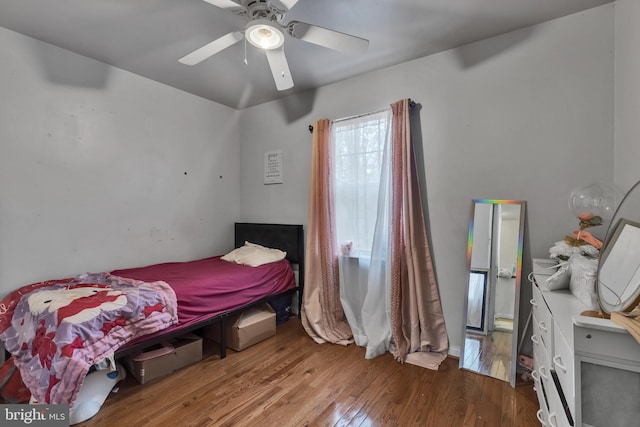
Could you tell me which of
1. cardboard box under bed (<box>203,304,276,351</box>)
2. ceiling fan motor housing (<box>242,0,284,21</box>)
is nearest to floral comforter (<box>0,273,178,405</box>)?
cardboard box under bed (<box>203,304,276,351</box>)

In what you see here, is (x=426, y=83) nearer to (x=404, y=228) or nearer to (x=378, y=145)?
(x=378, y=145)

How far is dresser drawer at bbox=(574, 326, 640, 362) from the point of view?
32.0 inches

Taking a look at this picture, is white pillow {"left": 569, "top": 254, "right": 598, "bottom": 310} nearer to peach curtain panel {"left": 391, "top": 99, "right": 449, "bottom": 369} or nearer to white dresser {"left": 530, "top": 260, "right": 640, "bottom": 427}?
white dresser {"left": 530, "top": 260, "right": 640, "bottom": 427}

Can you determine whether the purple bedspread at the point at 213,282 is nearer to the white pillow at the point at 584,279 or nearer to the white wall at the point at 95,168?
the white wall at the point at 95,168

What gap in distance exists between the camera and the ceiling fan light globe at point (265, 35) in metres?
1.52

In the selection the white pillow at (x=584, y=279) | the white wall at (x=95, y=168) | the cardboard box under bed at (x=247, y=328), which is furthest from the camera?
the cardboard box under bed at (x=247, y=328)

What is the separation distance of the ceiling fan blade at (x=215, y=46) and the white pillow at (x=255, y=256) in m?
1.82

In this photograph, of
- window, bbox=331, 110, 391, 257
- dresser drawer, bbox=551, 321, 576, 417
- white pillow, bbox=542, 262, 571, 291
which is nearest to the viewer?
dresser drawer, bbox=551, 321, 576, 417

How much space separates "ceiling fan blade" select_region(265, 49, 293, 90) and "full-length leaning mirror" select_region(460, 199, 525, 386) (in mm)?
1708

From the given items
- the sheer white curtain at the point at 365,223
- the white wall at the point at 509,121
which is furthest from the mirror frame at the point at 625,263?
the sheer white curtain at the point at 365,223

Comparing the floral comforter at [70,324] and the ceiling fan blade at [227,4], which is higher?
the ceiling fan blade at [227,4]

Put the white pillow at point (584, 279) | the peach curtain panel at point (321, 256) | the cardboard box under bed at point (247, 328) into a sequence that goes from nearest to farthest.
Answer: the white pillow at point (584, 279) → the cardboard box under bed at point (247, 328) → the peach curtain panel at point (321, 256)

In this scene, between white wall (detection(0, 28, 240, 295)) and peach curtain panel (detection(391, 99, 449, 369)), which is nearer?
white wall (detection(0, 28, 240, 295))

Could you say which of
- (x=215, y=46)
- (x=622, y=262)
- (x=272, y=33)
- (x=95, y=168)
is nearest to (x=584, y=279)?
(x=622, y=262)
